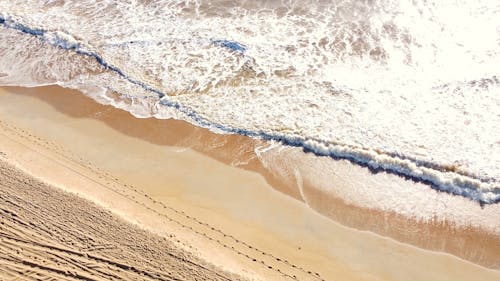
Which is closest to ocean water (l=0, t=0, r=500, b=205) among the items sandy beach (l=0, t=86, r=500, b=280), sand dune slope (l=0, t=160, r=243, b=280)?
sandy beach (l=0, t=86, r=500, b=280)

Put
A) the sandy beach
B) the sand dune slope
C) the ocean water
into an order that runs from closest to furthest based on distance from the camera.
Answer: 1. the sand dune slope
2. the sandy beach
3. the ocean water

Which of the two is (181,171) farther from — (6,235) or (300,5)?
(300,5)

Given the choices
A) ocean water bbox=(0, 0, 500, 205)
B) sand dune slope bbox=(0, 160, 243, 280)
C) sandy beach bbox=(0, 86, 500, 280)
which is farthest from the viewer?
ocean water bbox=(0, 0, 500, 205)

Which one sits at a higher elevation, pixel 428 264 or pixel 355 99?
pixel 355 99

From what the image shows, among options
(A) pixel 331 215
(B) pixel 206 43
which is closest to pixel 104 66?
(B) pixel 206 43

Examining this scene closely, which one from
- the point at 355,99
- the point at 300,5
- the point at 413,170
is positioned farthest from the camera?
the point at 300,5

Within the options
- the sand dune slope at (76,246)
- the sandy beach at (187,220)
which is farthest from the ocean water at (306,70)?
the sand dune slope at (76,246)

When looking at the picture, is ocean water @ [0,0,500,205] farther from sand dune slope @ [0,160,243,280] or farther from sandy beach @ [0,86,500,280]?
sand dune slope @ [0,160,243,280]

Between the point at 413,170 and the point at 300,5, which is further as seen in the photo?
the point at 300,5
